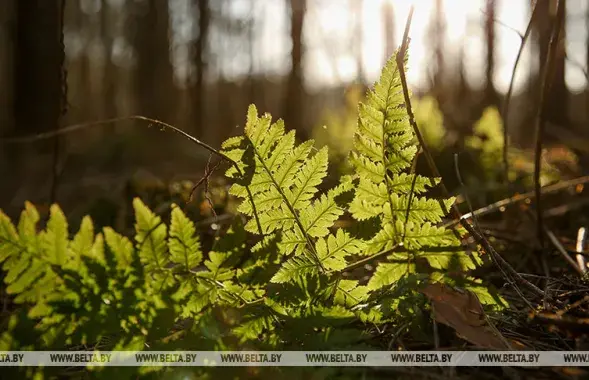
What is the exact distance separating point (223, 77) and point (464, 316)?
33032 mm

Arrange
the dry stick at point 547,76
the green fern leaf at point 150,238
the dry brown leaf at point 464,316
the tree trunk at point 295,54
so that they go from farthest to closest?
1. the tree trunk at point 295,54
2. the dry stick at point 547,76
3. the dry brown leaf at point 464,316
4. the green fern leaf at point 150,238

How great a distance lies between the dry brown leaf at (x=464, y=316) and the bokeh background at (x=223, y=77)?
56cm

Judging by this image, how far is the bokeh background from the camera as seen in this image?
361 cm

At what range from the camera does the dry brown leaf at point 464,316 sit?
3.86 feet

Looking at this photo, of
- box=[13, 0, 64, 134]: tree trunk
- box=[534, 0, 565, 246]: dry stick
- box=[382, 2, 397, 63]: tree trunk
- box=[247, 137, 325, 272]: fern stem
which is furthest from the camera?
box=[382, 2, 397, 63]: tree trunk

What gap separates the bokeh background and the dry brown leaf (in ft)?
1.85

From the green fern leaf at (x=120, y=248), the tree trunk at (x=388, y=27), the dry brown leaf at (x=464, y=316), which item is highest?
the tree trunk at (x=388, y=27)

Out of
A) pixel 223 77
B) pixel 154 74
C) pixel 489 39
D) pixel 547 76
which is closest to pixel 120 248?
pixel 547 76

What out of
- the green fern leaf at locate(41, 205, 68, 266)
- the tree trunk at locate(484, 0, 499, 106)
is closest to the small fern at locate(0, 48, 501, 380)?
the green fern leaf at locate(41, 205, 68, 266)

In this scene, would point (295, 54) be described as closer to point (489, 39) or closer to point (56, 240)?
point (489, 39)

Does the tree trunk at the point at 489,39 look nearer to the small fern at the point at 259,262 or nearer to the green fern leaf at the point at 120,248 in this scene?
the small fern at the point at 259,262

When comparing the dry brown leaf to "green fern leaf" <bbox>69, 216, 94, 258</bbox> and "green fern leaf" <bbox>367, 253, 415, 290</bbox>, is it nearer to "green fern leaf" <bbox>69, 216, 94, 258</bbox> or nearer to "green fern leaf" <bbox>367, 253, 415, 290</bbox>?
"green fern leaf" <bbox>367, 253, 415, 290</bbox>

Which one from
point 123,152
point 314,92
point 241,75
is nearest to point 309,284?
point 123,152

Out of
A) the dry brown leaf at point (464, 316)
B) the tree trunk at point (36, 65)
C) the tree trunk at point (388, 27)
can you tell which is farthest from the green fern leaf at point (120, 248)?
the tree trunk at point (388, 27)
